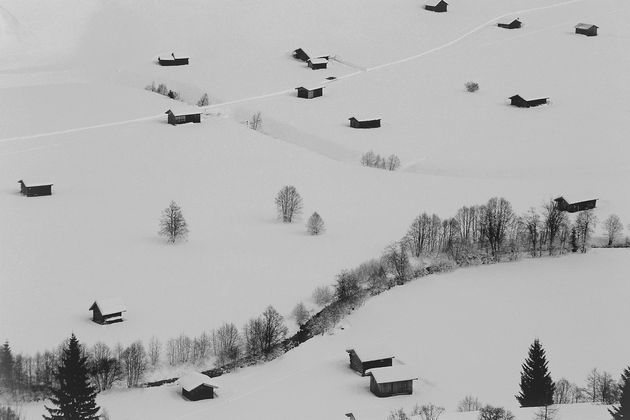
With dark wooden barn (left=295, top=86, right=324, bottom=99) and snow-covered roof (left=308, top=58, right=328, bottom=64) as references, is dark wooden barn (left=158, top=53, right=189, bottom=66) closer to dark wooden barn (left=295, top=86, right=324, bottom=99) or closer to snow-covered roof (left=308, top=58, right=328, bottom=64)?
snow-covered roof (left=308, top=58, right=328, bottom=64)

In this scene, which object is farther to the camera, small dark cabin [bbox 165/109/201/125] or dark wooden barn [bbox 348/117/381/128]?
dark wooden barn [bbox 348/117/381/128]

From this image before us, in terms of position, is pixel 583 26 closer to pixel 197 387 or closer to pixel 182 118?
pixel 182 118

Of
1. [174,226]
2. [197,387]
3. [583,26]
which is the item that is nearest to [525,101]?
[583,26]

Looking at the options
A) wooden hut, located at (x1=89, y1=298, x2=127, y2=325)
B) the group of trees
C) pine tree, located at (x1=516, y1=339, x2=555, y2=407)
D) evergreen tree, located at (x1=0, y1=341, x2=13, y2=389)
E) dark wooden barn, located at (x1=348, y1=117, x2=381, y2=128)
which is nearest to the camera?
pine tree, located at (x1=516, y1=339, x2=555, y2=407)

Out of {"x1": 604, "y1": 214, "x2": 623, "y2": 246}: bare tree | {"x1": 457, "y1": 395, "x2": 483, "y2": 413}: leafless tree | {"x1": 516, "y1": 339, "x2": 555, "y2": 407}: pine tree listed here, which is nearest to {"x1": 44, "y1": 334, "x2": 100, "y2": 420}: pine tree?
{"x1": 457, "y1": 395, "x2": 483, "y2": 413}: leafless tree

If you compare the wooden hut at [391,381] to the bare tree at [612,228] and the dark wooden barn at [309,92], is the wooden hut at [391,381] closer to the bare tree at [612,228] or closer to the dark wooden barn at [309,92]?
the bare tree at [612,228]

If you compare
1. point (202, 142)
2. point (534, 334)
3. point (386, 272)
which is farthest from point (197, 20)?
point (534, 334)

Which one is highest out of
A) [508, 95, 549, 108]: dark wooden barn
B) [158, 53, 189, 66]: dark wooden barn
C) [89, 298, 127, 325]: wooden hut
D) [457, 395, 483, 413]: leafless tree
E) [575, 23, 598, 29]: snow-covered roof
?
[575, 23, 598, 29]: snow-covered roof

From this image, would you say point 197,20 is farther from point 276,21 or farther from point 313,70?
point 313,70
